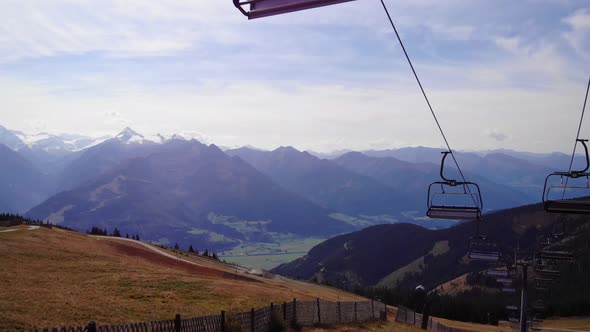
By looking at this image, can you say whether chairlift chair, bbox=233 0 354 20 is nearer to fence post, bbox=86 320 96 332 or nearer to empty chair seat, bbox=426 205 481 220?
fence post, bbox=86 320 96 332

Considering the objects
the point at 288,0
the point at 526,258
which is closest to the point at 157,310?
the point at 288,0

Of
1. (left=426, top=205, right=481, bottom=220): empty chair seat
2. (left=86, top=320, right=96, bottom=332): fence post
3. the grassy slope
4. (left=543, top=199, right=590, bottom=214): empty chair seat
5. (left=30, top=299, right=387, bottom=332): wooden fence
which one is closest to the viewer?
(left=86, top=320, right=96, bottom=332): fence post

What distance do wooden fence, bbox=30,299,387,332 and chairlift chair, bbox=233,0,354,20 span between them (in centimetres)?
1136

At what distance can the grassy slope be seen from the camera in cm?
2895

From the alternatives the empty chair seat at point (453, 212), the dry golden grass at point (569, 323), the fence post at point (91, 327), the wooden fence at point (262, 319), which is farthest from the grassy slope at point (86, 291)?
the dry golden grass at point (569, 323)

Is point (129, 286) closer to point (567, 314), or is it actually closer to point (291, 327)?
point (291, 327)

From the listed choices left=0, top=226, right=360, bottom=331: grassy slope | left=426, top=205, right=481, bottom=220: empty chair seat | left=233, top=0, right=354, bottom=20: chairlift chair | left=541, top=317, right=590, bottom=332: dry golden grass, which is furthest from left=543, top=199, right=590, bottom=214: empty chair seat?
left=541, top=317, right=590, bottom=332: dry golden grass

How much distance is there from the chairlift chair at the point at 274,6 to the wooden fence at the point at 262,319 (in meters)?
11.4

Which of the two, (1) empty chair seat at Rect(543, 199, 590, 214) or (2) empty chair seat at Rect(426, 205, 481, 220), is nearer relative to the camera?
(1) empty chair seat at Rect(543, 199, 590, 214)

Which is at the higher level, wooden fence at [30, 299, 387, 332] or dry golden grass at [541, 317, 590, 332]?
wooden fence at [30, 299, 387, 332]

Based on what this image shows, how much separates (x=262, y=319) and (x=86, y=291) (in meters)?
17.5

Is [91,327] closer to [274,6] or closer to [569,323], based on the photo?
[274,6]

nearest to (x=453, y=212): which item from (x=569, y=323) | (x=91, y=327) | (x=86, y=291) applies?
(x=91, y=327)

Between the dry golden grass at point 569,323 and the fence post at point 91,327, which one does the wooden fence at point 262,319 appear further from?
the dry golden grass at point 569,323
